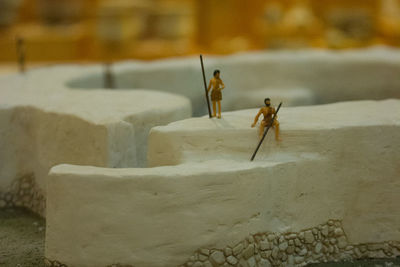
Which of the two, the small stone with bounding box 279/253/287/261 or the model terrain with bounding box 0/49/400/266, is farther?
the small stone with bounding box 279/253/287/261

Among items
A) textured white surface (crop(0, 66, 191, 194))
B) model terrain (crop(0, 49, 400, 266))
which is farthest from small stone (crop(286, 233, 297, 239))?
textured white surface (crop(0, 66, 191, 194))

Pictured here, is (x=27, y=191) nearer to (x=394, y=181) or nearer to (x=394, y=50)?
(x=394, y=181)

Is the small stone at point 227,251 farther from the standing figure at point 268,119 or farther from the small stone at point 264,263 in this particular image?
the standing figure at point 268,119

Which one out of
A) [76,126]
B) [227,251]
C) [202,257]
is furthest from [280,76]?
[202,257]

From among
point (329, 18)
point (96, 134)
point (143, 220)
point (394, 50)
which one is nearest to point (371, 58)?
point (394, 50)

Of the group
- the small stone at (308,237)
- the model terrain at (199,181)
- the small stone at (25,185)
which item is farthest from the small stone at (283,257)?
the small stone at (25,185)

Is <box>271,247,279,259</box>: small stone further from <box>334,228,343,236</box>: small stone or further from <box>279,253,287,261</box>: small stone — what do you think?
<box>334,228,343,236</box>: small stone
